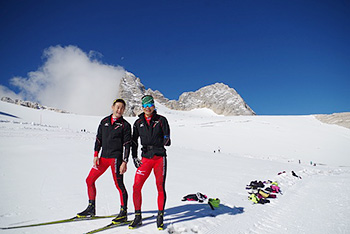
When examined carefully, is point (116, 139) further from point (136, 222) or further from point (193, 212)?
point (193, 212)

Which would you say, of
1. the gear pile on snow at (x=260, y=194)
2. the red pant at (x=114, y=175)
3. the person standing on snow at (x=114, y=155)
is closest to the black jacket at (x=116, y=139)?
the person standing on snow at (x=114, y=155)

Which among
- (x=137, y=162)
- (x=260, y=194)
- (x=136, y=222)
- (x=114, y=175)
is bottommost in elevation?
(x=260, y=194)

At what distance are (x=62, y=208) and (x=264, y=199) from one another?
6049 millimetres

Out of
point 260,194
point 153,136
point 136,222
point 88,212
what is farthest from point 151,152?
point 260,194

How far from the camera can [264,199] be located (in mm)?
6824

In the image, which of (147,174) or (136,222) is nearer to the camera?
(136,222)

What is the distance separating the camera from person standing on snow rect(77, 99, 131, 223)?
443cm

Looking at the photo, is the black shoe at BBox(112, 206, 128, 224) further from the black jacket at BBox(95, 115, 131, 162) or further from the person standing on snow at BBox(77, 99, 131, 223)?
the black jacket at BBox(95, 115, 131, 162)

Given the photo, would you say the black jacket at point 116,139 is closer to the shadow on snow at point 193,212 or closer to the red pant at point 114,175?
the red pant at point 114,175

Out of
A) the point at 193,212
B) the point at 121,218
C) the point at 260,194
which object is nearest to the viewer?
the point at 121,218

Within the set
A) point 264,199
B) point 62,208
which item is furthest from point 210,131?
point 62,208

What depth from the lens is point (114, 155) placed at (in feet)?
14.6

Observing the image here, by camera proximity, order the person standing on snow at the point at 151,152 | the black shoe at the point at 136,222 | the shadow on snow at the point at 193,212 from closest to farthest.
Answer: the black shoe at the point at 136,222, the person standing on snow at the point at 151,152, the shadow on snow at the point at 193,212

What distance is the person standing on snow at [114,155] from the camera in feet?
14.5
